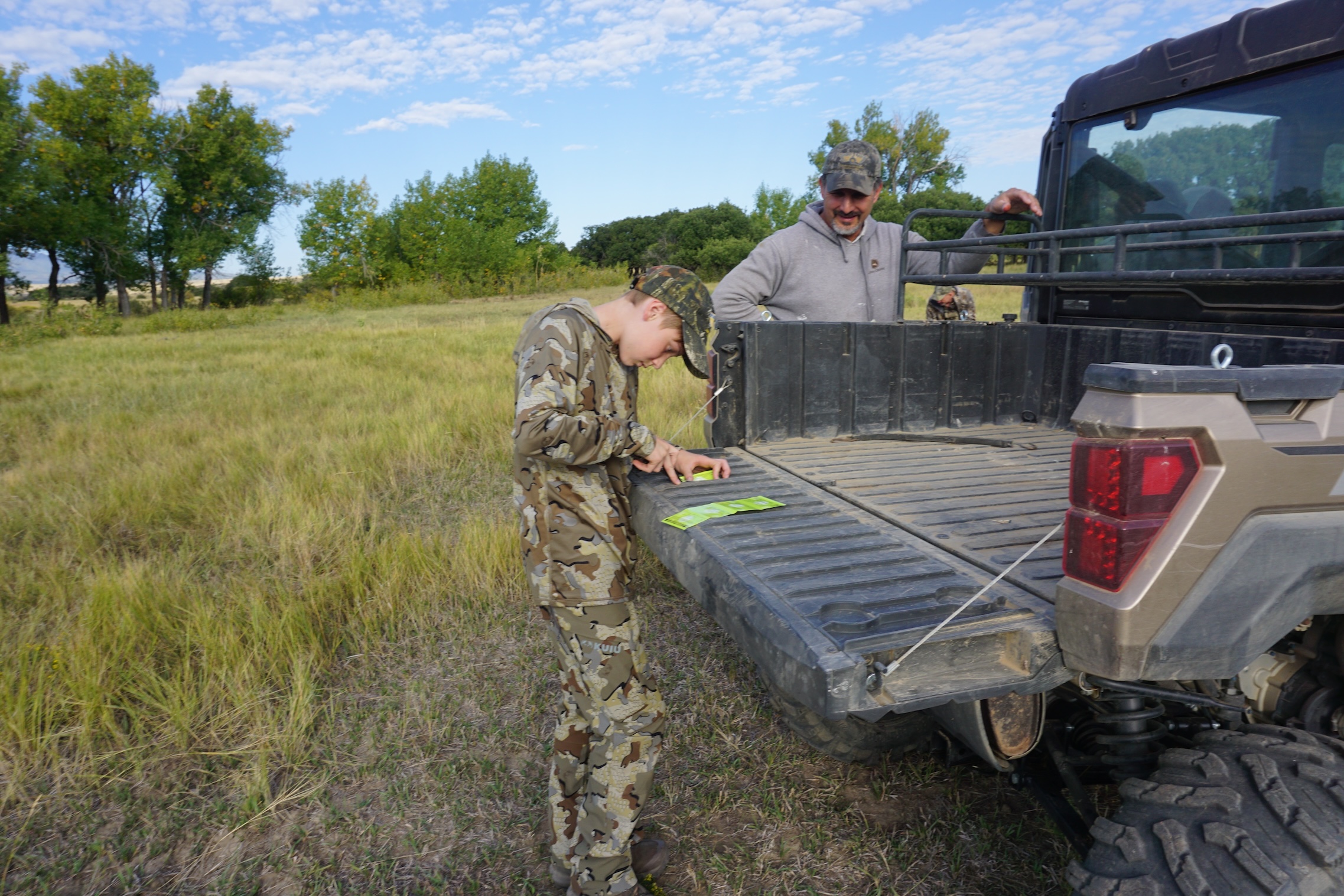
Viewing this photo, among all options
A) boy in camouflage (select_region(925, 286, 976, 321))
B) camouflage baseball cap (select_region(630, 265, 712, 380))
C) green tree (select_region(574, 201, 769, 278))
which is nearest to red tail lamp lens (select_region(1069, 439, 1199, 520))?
camouflage baseball cap (select_region(630, 265, 712, 380))

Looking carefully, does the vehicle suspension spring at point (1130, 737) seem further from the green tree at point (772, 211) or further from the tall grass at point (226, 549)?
the green tree at point (772, 211)

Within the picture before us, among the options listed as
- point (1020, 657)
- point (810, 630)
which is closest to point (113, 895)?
point (810, 630)

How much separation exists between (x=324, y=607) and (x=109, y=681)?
916 millimetres

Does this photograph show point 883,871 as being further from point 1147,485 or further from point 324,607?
point 324,607

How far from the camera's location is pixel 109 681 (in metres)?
3.08

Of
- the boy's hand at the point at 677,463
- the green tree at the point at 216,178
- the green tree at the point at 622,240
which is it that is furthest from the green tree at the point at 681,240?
the boy's hand at the point at 677,463

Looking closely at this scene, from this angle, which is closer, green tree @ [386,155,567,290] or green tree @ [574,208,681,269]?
green tree @ [386,155,567,290]

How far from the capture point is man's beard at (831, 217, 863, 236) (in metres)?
4.41

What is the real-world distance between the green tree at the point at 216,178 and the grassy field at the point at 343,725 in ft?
108

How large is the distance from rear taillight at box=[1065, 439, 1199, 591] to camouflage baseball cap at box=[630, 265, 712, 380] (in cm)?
108

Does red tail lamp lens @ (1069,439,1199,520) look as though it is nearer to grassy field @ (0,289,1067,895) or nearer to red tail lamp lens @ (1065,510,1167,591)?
red tail lamp lens @ (1065,510,1167,591)

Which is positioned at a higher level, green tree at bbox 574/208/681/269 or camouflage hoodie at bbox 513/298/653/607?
green tree at bbox 574/208/681/269

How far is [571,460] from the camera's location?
6.79 feet

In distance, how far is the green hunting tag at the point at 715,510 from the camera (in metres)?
2.36
